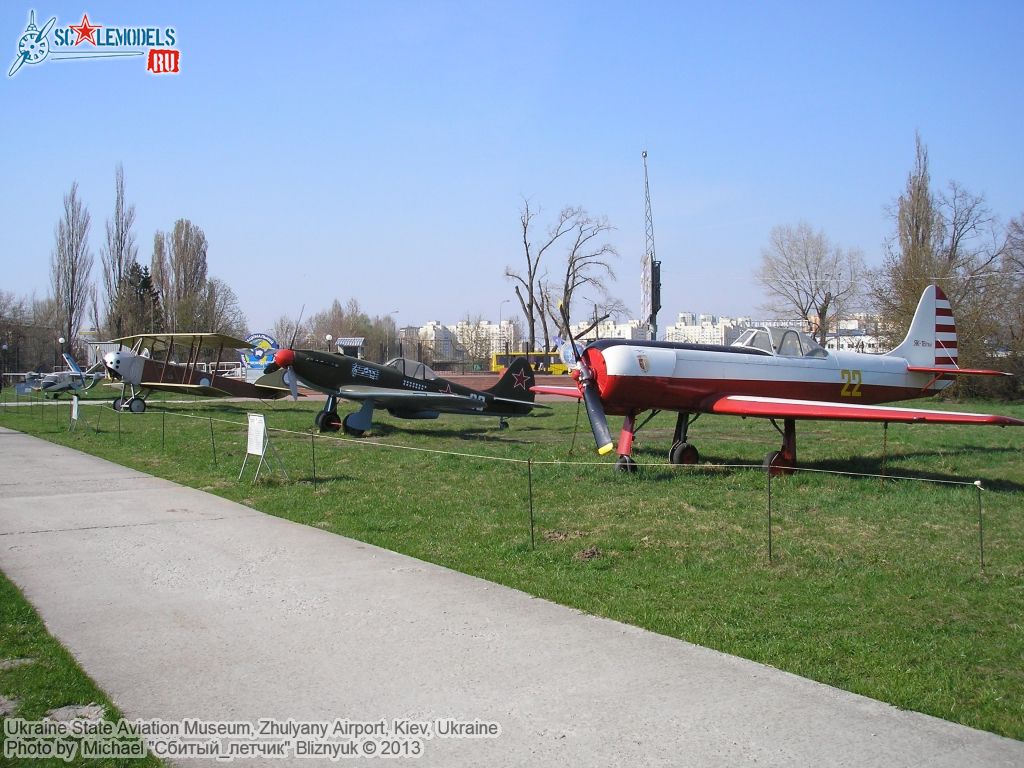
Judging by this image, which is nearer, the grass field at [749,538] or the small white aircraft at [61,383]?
the grass field at [749,538]

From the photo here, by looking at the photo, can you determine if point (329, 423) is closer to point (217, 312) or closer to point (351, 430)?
point (351, 430)

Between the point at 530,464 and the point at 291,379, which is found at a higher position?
the point at 291,379

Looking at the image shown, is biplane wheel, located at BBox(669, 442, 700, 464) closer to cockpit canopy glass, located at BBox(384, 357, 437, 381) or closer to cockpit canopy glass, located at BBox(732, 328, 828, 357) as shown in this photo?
cockpit canopy glass, located at BBox(732, 328, 828, 357)

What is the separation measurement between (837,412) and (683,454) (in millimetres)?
3086

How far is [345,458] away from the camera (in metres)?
16.3

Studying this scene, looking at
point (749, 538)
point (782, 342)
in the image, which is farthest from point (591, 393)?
point (749, 538)

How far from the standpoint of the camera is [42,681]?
497 cm

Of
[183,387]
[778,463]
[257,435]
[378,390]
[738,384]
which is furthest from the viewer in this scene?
[183,387]

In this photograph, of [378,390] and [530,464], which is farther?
[378,390]

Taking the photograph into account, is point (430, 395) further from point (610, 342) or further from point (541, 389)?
point (610, 342)

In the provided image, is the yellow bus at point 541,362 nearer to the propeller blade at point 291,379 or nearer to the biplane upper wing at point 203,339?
the biplane upper wing at point 203,339

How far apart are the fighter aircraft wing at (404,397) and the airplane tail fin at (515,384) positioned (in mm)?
1110

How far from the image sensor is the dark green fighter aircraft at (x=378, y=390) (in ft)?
72.7

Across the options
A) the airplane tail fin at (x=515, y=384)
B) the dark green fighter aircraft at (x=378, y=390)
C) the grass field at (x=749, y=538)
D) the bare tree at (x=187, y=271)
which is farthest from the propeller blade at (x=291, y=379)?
the bare tree at (x=187, y=271)
